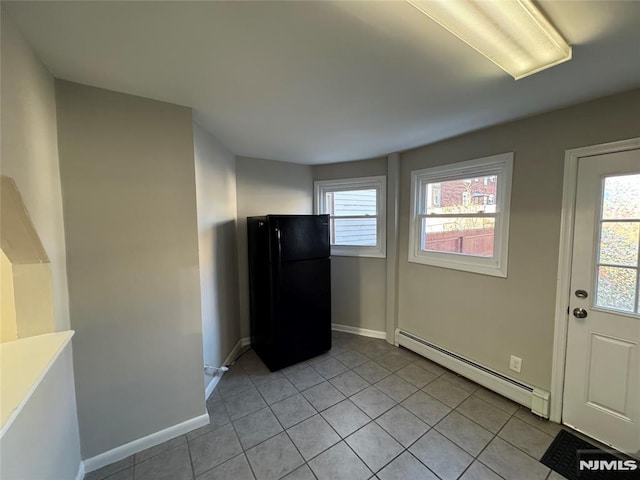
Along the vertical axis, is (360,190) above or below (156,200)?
above

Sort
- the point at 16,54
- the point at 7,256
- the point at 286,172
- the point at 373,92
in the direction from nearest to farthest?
the point at 16,54
the point at 7,256
the point at 373,92
the point at 286,172

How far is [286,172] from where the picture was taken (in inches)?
131

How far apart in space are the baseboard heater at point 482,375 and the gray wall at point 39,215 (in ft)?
9.22

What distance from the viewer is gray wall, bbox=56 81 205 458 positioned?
4.77ft

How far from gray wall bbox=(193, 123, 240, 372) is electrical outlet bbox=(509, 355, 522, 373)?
8.32 ft

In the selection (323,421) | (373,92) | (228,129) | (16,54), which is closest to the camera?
(16,54)

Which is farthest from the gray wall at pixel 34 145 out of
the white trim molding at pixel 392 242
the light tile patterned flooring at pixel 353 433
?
the white trim molding at pixel 392 242

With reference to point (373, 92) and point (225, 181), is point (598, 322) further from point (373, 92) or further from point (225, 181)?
point (225, 181)

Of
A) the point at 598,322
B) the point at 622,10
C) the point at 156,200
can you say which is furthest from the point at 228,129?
the point at 598,322

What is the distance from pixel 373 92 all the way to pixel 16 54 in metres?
1.62

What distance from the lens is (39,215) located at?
120 centimetres

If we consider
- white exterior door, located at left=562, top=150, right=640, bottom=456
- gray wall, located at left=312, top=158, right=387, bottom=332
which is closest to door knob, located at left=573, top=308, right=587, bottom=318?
white exterior door, located at left=562, top=150, right=640, bottom=456

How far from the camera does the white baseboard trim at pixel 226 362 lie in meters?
2.22

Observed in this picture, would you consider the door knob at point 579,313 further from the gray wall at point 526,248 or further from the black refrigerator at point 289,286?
the black refrigerator at point 289,286
